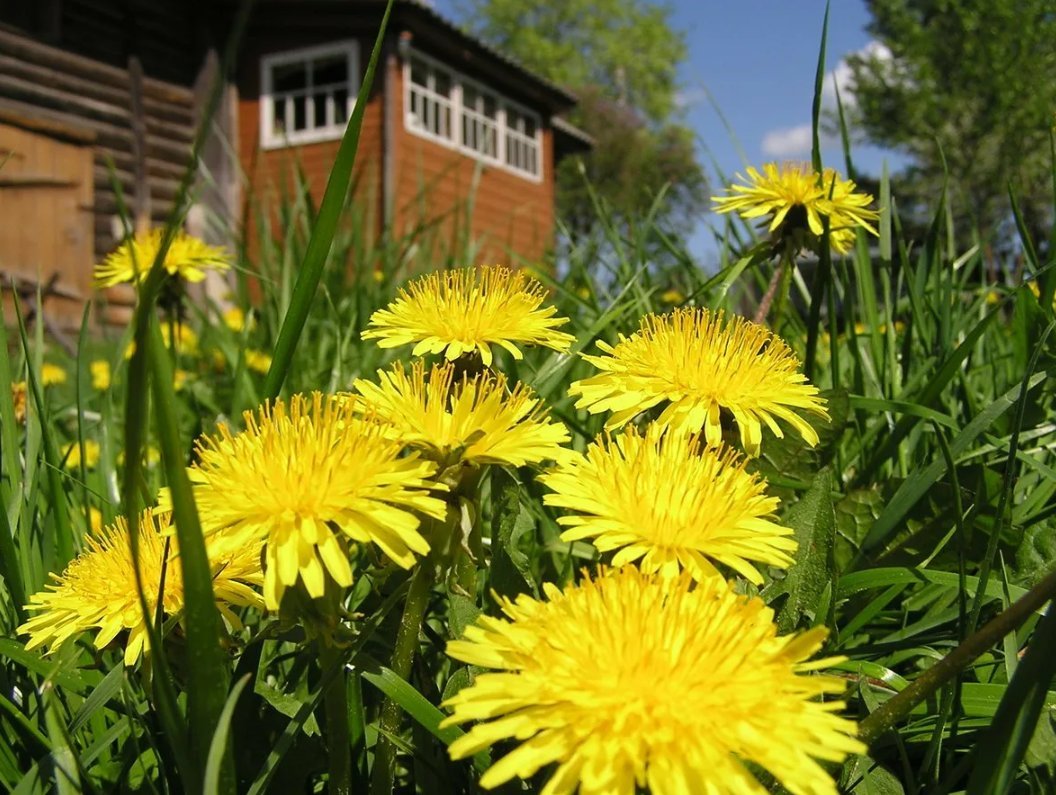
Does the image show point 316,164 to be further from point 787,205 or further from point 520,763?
point 520,763

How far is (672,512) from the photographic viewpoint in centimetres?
68

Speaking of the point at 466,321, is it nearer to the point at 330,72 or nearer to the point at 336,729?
the point at 336,729

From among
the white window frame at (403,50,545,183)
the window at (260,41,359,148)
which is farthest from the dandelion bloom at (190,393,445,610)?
the window at (260,41,359,148)

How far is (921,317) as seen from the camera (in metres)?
1.62

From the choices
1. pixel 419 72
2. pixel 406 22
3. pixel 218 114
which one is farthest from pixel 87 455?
pixel 419 72

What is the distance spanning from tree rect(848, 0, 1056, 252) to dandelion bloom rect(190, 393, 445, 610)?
24.5 m

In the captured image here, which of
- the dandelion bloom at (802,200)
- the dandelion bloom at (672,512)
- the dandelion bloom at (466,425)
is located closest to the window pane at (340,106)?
the dandelion bloom at (802,200)

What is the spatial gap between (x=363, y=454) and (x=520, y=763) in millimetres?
262

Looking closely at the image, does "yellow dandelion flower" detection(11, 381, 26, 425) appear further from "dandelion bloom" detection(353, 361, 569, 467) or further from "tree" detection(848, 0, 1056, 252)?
"tree" detection(848, 0, 1056, 252)

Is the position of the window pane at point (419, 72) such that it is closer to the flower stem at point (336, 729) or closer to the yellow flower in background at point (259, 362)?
the yellow flower in background at point (259, 362)

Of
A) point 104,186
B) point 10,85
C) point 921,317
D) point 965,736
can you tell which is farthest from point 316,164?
point 965,736

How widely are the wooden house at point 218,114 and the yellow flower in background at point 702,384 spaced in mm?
6962

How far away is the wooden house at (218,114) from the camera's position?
9.09m

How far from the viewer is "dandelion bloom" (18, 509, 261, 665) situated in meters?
0.73
